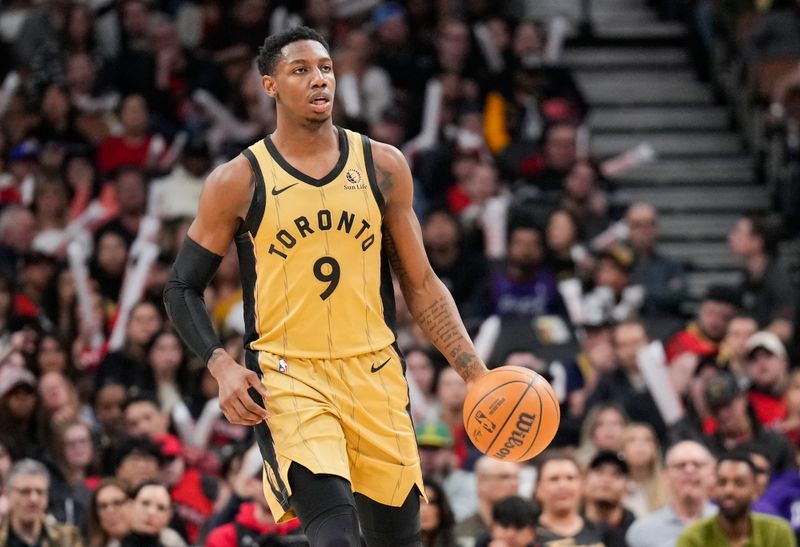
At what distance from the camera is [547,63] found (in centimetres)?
1537

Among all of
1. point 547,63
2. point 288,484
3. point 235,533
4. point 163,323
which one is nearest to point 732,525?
point 235,533

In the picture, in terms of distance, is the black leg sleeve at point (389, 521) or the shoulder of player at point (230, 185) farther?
the black leg sleeve at point (389, 521)

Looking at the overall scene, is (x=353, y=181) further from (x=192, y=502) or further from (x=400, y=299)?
(x=400, y=299)

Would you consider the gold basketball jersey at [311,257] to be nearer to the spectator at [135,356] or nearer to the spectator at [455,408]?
the spectator at [455,408]

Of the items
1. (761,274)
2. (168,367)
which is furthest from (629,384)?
(168,367)

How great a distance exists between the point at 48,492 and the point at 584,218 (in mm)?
5221

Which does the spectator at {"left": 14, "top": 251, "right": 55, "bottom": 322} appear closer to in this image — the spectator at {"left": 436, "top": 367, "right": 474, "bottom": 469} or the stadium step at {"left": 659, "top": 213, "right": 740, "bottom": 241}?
the spectator at {"left": 436, "top": 367, "right": 474, "bottom": 469}

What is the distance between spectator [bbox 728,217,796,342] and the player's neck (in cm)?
683

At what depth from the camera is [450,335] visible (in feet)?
19.7

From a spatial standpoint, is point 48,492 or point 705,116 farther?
point 705,116

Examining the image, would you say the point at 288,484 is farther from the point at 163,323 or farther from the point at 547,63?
the point at 547,63

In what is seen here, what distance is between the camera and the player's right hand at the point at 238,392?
552 cm

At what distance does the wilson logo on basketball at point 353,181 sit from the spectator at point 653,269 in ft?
22.5

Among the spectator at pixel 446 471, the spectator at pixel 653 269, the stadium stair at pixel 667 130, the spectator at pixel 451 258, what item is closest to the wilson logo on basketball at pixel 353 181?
the spectator at pixel 446 471
